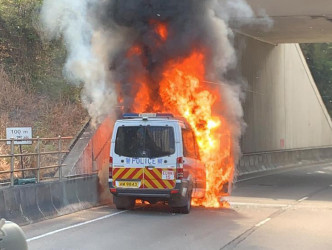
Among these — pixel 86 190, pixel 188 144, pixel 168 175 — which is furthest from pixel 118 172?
pixel 188 144

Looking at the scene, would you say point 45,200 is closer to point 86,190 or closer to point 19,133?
point 19,133

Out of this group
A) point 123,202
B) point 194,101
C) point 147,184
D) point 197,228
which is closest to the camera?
point 197,228

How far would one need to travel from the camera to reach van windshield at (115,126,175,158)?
10.6 metres

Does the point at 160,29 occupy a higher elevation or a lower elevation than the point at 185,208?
higher

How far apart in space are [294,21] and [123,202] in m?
11.7

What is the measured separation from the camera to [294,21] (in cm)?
1917

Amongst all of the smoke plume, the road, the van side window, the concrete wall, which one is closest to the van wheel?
the road

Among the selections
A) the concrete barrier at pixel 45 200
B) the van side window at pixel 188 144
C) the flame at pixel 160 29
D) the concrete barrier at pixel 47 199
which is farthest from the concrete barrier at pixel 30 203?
the flame at pixel 160 29

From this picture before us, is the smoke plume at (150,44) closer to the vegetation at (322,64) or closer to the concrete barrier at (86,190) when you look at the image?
the concrete barrier at (86,190)

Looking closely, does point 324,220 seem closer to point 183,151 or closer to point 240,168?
point 183,151

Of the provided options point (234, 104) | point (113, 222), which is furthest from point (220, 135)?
point (113, 222)

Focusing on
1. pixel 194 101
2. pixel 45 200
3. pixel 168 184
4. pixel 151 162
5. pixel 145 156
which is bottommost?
pixel 45 200

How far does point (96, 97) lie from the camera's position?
1480cm

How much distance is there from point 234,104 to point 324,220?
418 centimetres
